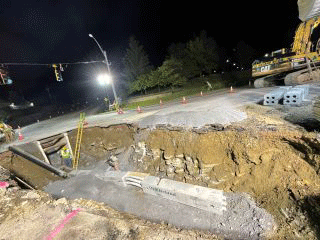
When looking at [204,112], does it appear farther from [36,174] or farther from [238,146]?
[36,174]

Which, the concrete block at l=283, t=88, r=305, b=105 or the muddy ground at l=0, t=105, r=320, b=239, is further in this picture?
the concrete block at l=283, t=88, r=305, b=105

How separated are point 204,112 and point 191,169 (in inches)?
159

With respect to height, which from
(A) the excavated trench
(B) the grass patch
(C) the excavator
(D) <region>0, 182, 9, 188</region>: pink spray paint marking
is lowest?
(A) the excavated trench

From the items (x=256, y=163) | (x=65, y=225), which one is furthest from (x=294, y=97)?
(x=65, y=225)

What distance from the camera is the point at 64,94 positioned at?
77.6 m

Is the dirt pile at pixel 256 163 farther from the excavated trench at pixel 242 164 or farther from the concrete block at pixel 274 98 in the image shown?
the concrete block at pixel 274 98

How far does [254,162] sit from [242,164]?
0.49m

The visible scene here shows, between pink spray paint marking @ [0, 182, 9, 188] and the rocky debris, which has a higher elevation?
pink spray paint marking @ [0, 182, 9, 188]

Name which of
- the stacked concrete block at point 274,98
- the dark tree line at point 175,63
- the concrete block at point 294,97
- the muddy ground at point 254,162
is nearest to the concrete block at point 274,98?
the stacked concrete block at point 274,98

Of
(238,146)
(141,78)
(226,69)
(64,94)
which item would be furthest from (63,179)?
(64,94)

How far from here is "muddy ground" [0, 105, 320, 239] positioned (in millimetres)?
6371

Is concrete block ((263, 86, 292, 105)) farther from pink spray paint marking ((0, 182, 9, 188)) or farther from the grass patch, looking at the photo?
the grass patch

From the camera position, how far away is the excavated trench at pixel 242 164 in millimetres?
6570

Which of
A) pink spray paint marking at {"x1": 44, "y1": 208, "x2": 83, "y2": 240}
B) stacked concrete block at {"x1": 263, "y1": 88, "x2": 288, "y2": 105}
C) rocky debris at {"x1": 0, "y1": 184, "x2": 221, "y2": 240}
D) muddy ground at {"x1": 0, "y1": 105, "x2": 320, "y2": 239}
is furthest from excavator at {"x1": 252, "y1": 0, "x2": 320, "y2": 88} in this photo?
pink spray paint marking at {"x1": 44, "y1": 208, "x2": 83, "y2": 240}
